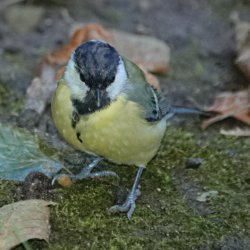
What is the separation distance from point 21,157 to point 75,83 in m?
0.60

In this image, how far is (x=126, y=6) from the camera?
5.98 m

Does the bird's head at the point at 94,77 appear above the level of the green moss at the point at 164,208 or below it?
above

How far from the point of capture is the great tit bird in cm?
338

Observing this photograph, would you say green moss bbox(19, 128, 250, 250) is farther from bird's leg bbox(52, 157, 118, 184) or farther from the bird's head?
the bird's head

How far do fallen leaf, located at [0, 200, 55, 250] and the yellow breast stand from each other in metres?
0.39

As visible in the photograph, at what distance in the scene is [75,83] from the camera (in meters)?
3.47

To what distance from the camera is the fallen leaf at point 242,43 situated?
4.88m

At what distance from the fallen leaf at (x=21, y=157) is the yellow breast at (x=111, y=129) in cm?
29

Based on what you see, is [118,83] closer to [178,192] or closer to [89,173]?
[89,173]

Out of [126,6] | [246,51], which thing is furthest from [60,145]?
[126,6]

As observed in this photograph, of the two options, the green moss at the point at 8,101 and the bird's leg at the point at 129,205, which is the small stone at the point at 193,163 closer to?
the bird's leg at the point at 129,205

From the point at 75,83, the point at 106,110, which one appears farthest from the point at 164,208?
the point at 75,83

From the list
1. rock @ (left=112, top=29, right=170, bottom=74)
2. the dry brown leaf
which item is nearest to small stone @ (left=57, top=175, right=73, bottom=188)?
the dry brown leaf

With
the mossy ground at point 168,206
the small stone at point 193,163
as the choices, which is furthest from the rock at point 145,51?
the small stone at point 193,163
